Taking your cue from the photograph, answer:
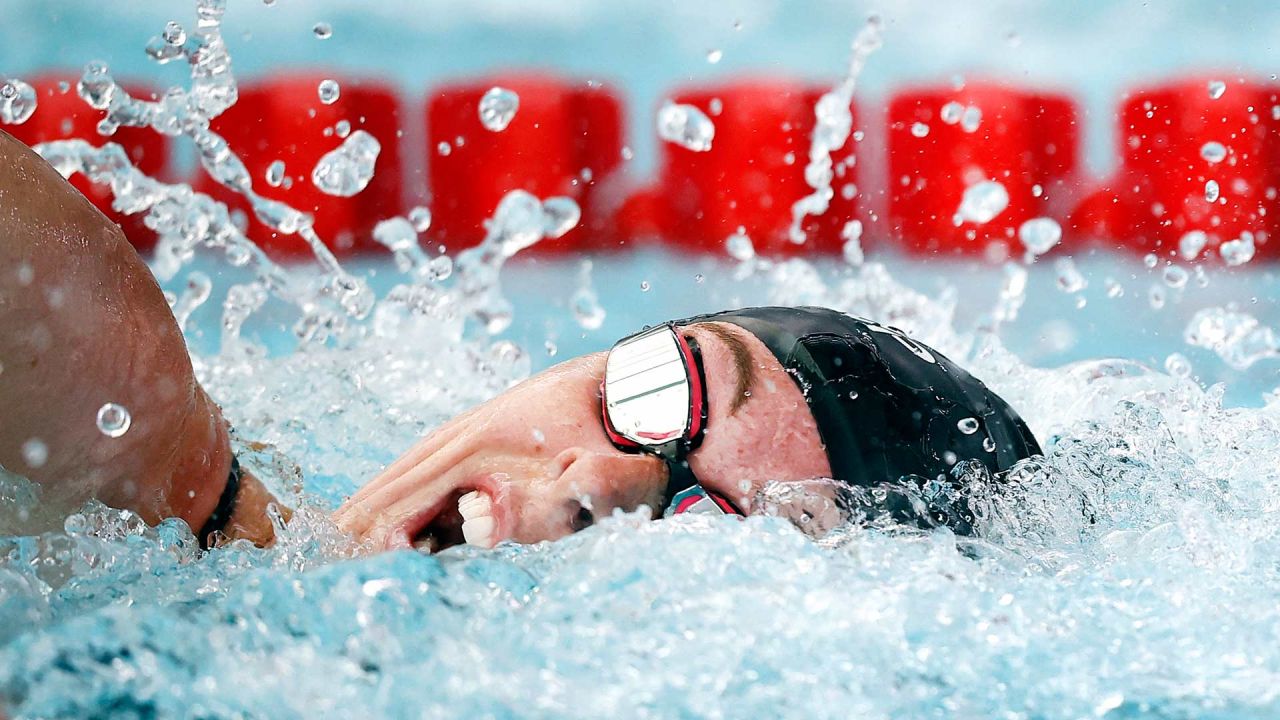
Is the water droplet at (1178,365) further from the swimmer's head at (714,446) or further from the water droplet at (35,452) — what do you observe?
the water droplet at (35,452)

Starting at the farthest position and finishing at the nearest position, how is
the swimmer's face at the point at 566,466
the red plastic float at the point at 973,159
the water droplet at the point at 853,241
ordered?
the water droplet at the point at 853,241 → the red plastic float at the point at 973,159 → the swimmer's face at the point at 566,466

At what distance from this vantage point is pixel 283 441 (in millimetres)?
1795

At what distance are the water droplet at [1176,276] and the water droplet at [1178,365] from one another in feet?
3.16

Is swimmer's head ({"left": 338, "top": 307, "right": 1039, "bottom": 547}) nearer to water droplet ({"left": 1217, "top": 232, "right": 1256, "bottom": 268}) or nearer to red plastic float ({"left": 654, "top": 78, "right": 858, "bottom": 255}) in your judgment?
red plastic float ({"left": 654, "top": 78, "right": 858, "bottom": 255})

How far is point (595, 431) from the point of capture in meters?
1.07

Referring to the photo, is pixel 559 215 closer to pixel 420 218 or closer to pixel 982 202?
pixel 420 218

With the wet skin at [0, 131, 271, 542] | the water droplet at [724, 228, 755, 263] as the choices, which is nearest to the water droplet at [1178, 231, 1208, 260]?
the water droplet at [724, 228, 755, 263]

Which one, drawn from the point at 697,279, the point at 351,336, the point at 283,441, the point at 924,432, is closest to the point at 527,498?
the point at 924,432

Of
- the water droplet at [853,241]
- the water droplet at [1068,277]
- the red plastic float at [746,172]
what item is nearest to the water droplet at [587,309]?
the red plastic float at [746,172]

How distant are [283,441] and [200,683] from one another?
1156mm

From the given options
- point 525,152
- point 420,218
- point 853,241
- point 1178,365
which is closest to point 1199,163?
point 853,241

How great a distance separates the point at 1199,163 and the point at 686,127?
1733mm

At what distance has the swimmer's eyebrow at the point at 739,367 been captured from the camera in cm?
106

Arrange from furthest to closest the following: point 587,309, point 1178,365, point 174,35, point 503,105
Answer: point 587,309 < point 503,105 < point 1178,365 < point 174,35
